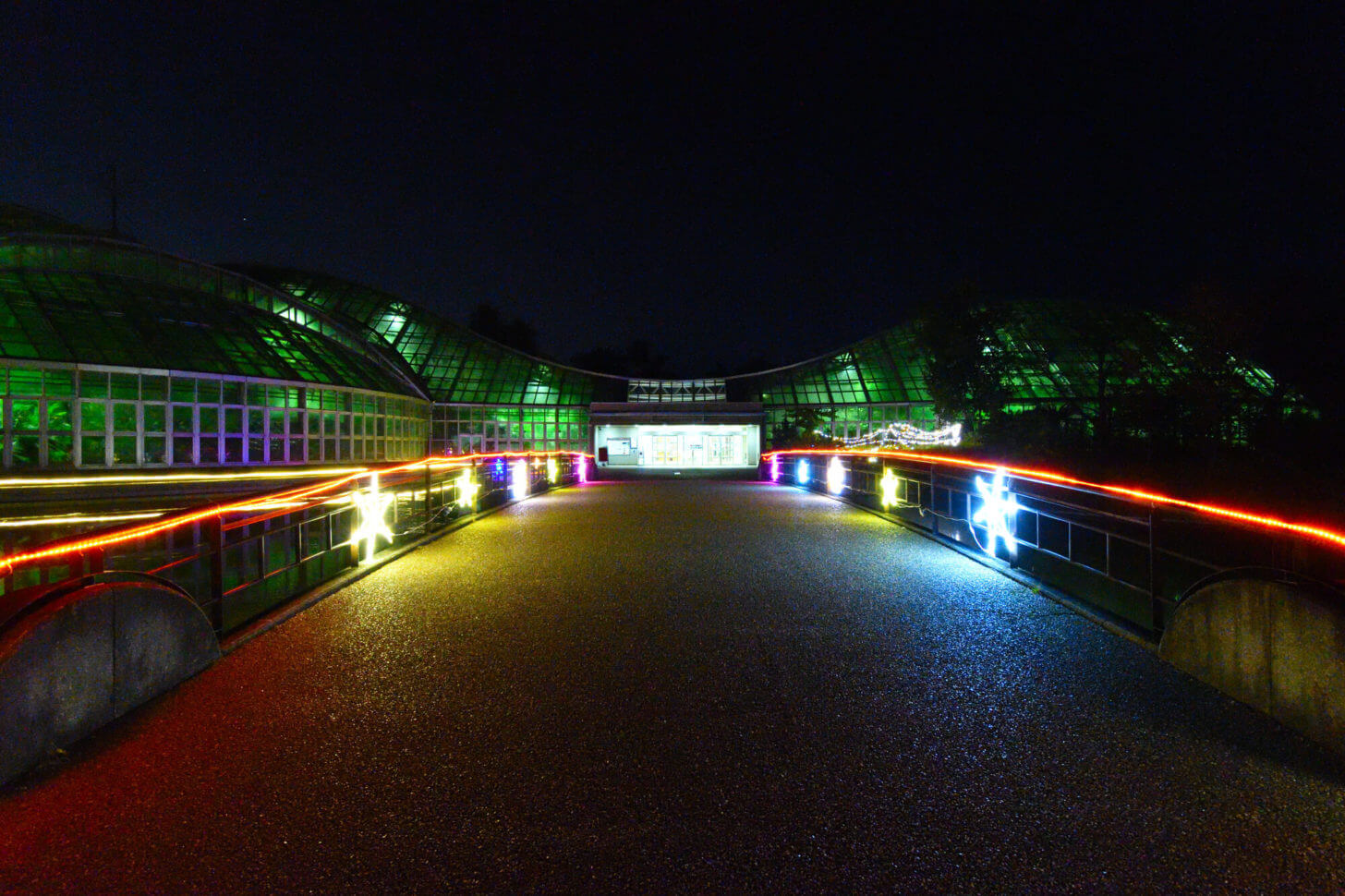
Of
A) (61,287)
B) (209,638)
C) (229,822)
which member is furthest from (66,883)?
(61,287)

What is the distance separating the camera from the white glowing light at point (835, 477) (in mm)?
20594

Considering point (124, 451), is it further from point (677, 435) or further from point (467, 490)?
point (677, 435)

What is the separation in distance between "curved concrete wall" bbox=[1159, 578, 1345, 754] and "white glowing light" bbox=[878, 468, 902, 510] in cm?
1023

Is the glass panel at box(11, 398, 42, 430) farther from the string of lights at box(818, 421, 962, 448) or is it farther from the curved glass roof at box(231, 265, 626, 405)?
the string of lights at box(818, 421, 962, 448)

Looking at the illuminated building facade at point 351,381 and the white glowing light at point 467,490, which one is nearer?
the white glowing light at point 467,490

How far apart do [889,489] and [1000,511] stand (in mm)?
5722

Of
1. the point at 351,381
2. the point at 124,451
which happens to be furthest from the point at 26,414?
the point at 351,381

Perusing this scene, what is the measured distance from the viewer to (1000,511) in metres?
9.77

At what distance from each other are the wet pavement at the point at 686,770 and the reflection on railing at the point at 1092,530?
1003 millimetres

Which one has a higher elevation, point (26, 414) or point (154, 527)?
point (26, 414)

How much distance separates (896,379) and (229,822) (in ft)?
145

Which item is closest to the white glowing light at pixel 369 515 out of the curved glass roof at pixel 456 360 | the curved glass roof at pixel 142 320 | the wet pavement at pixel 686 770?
the wet pavement at pixel 686 770

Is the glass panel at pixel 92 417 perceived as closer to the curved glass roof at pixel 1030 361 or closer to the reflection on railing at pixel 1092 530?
the reflection on railing at pixel 1092 530

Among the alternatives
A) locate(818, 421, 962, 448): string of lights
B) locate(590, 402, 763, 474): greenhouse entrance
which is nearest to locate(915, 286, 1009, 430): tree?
locate(818, 421, 962, 448): string of lights
